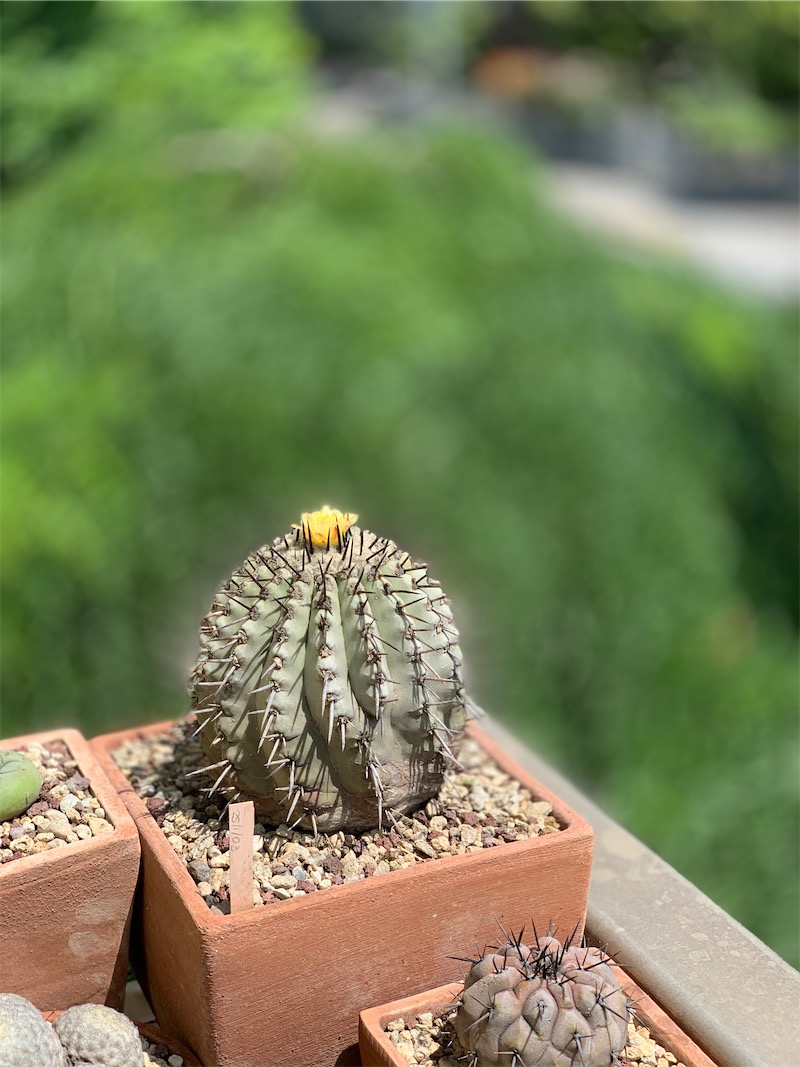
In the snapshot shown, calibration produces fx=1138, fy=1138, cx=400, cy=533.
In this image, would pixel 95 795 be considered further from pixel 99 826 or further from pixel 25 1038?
pixel 25 1038

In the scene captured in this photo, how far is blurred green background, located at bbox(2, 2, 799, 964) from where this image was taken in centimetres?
394

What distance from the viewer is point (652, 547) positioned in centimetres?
485

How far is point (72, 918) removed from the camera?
5.72 feet

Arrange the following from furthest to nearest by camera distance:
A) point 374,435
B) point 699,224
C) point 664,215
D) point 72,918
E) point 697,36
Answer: point 697,36 < point 699,224 < point 664,215 < point 374,435 < point 72,918

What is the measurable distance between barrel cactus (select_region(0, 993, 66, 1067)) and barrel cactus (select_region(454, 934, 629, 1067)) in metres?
0.55

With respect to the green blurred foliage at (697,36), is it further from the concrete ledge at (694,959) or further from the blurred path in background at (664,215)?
the concrete ledge at (694,959)

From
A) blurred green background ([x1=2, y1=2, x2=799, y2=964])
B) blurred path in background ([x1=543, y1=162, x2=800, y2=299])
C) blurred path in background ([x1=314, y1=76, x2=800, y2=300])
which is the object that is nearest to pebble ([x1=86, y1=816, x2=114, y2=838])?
blurred green background ([x1=2, y1=2, x2=799, y2=964])

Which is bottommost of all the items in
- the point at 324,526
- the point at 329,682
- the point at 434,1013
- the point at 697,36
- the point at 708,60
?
the point at 434,1013

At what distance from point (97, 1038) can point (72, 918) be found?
0.19m

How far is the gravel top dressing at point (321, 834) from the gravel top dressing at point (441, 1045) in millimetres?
224

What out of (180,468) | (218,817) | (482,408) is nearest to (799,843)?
(482,408)

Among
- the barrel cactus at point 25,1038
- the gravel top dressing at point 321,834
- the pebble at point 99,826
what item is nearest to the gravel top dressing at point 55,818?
the pebble at point 99,826

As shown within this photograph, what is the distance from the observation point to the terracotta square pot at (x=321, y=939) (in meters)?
1.61

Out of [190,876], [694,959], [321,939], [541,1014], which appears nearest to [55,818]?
[190,876]
